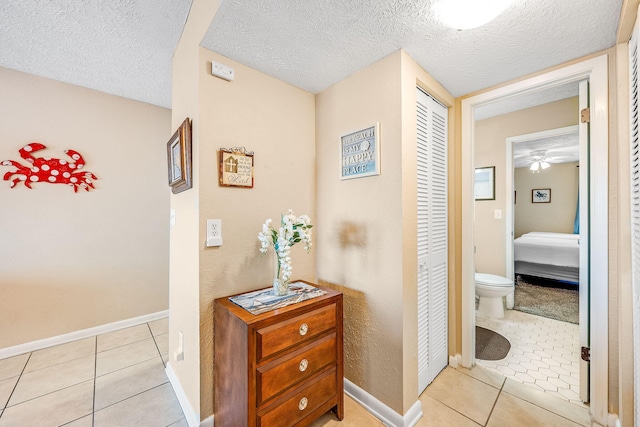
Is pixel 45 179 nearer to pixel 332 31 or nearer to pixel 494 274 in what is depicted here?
pixel 332 31

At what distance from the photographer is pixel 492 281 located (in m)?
2.71

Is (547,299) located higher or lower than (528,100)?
lower

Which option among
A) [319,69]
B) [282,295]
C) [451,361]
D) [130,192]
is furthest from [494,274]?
[130,192]

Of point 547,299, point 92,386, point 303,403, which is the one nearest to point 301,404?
point 303,403

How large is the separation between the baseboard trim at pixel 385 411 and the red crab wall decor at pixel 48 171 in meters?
3.00

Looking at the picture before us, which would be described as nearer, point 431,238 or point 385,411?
point 385,411

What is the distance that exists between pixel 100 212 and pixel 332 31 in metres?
2.73

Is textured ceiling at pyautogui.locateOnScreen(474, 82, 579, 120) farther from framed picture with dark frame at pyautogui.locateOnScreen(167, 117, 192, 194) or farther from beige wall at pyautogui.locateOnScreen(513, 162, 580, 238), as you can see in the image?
beige wall at pyautogui.locateOnScreen(513, 162, 580, 238)

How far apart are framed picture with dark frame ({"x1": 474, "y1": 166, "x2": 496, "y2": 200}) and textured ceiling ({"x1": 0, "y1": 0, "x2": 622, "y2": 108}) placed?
63.3 inches

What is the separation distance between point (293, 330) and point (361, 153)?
1105 mm

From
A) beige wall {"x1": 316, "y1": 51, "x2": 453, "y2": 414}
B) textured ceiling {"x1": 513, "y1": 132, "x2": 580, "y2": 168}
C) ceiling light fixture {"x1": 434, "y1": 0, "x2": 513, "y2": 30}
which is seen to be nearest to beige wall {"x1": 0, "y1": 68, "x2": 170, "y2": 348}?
beige wall {"x1": 316, "y1": 51, "x2": 453, "y2": 414}

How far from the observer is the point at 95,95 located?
2.44 meters

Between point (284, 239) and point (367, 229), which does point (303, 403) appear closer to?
point (284, 239)

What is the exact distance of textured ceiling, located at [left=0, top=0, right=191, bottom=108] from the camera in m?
1.43
